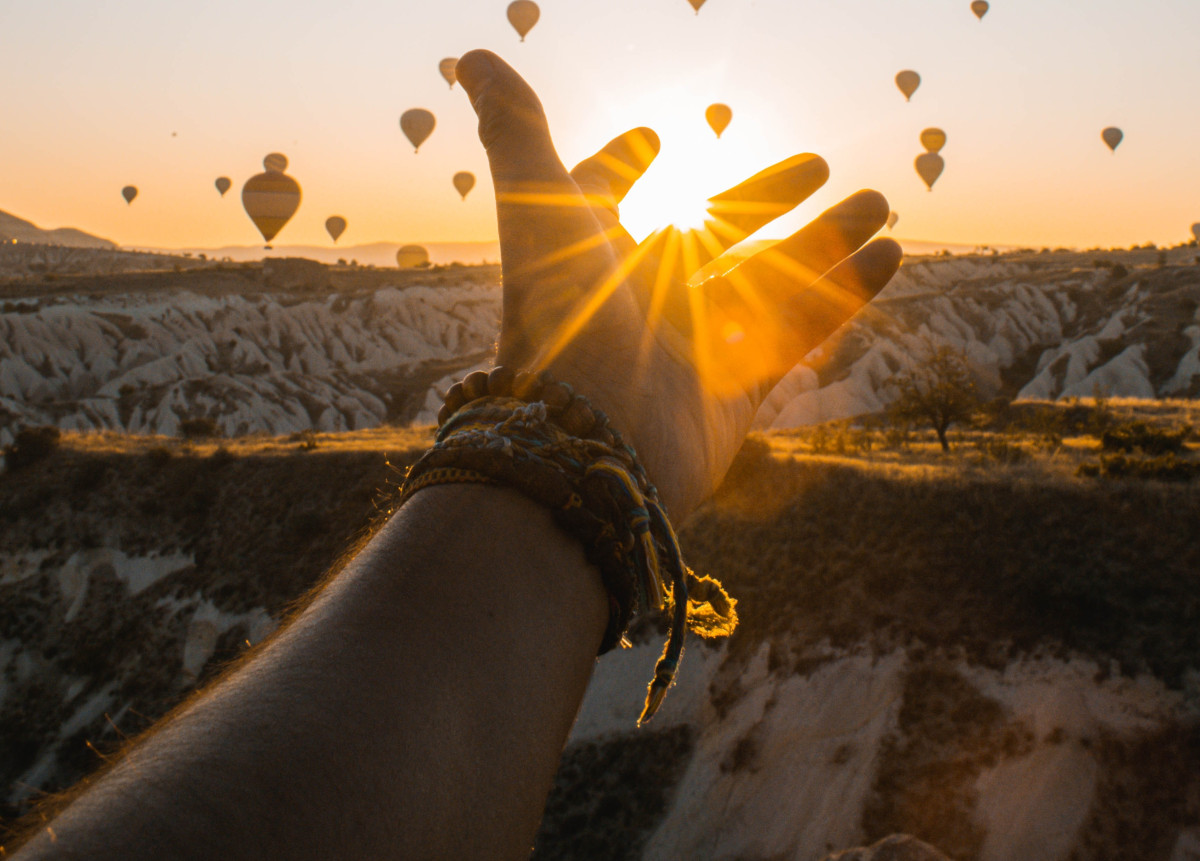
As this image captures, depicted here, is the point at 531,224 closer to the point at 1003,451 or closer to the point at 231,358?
the point at 1003,451

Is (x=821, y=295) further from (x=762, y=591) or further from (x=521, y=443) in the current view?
(x=762, y=591)

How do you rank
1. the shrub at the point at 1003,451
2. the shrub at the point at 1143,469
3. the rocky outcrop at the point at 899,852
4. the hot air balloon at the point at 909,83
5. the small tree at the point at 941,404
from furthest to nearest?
the hot air balloon at the point at 909,83, the small tree at the point at 941,404, the shrub at the point at 1003,451, the shrub at the point at 1143,469, the rocky outcrop at the point at 899,852

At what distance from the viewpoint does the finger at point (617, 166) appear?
8.49 ft

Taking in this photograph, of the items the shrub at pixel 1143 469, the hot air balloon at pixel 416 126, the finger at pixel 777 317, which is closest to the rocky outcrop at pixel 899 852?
the finger at pixel 777 317

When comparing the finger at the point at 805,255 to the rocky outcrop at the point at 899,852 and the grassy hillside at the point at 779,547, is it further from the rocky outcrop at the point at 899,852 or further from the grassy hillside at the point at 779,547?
the rocky outcrop at the point at 899,852

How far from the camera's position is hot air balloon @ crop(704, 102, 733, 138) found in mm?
43188

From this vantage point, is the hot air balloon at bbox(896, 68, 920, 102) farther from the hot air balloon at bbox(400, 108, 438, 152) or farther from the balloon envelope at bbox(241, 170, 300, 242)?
the balloon envelope at bbox(241, 170, 300, 242)

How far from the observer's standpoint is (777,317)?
89.3 inches

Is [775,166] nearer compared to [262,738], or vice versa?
[262,738]

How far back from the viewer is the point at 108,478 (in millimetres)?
25781

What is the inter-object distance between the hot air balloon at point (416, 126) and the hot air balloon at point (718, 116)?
2242cm

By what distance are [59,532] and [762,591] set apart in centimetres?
2390

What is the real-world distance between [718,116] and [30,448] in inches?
1513

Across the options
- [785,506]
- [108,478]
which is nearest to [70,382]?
[108,478]
